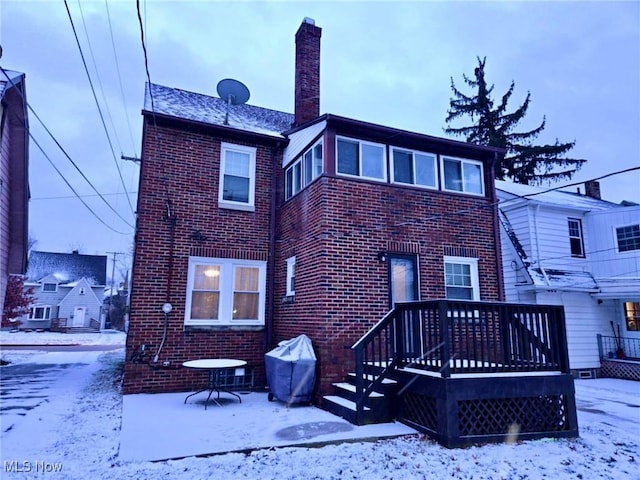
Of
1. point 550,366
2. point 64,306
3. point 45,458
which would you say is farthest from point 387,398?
point 64,306

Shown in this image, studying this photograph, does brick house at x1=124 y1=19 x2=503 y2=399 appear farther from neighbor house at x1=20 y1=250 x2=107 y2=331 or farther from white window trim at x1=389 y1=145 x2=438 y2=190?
neighbor house at x1=20 y1=250 x2=107 y2=331

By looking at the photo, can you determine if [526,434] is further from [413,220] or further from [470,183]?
[470,183]

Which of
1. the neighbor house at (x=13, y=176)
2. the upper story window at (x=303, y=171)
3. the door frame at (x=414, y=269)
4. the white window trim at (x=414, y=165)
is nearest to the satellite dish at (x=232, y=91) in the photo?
the upper story window at (x=303, y=171)

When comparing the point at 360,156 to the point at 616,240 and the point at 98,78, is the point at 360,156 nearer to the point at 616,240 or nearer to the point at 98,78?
the point at 98,78

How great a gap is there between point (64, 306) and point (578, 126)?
52323 mm

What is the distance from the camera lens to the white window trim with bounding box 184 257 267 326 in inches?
347

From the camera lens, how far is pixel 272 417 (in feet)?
20.2

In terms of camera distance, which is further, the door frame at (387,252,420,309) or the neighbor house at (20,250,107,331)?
the neighbor house at (20,250,107,331)

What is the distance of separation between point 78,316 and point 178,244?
126 ft

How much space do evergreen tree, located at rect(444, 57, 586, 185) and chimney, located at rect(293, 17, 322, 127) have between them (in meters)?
17.2

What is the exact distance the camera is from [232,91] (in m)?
11.7

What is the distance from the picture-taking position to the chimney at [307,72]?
1058 centimetres

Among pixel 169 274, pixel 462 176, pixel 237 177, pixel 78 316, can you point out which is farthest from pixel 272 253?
pixel 78 316
